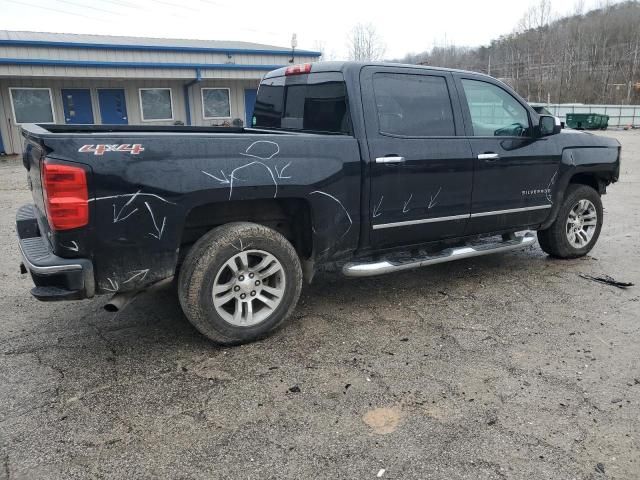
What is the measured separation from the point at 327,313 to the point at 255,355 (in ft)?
3.11

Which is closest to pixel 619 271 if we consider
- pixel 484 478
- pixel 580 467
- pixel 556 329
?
pixel 556 329

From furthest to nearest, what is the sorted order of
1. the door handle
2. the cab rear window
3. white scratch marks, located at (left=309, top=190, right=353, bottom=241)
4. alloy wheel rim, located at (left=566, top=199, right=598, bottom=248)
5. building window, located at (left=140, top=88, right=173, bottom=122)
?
building window, located at (left=140, top=88, right=173, bottom=122)
alloy wheel rim, located at (left=566, top=199, right=598, bottom=248)
the cab rear window
the door handle
white scratch marks, located at (left=309, top=190, right=353, bottom=241)

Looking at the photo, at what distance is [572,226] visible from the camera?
5.76 metres

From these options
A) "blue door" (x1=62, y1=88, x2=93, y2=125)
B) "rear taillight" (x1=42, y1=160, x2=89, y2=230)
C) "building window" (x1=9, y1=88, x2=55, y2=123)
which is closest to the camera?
"rear taillight" (x1=42, y1=160, x2=89, y2=230)

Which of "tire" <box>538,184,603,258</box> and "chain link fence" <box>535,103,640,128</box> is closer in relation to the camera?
"tire" <box>538,184,603,258</box>

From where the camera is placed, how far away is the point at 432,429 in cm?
280

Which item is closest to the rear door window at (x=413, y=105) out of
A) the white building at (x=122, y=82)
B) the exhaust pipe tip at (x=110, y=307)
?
the exhaust pipe tip at (x=110, y=307)

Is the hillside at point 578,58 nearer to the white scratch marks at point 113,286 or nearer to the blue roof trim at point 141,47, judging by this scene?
the blue roof trim at point 141,47

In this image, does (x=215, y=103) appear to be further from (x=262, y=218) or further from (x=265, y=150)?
(x=265, y=150)

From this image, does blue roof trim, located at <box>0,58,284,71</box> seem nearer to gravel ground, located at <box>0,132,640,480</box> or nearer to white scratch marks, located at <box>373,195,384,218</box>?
gravel ground, located at <box>0,132,640,480</box>

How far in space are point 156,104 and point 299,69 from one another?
675 inches

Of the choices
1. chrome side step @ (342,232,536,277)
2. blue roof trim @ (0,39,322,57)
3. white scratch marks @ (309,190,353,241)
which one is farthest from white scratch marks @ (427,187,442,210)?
blue roof trim @ (0,39,322,57)

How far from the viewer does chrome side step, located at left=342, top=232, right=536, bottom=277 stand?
13.5 ft

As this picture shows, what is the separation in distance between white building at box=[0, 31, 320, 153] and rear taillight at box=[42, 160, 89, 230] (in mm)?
13995
